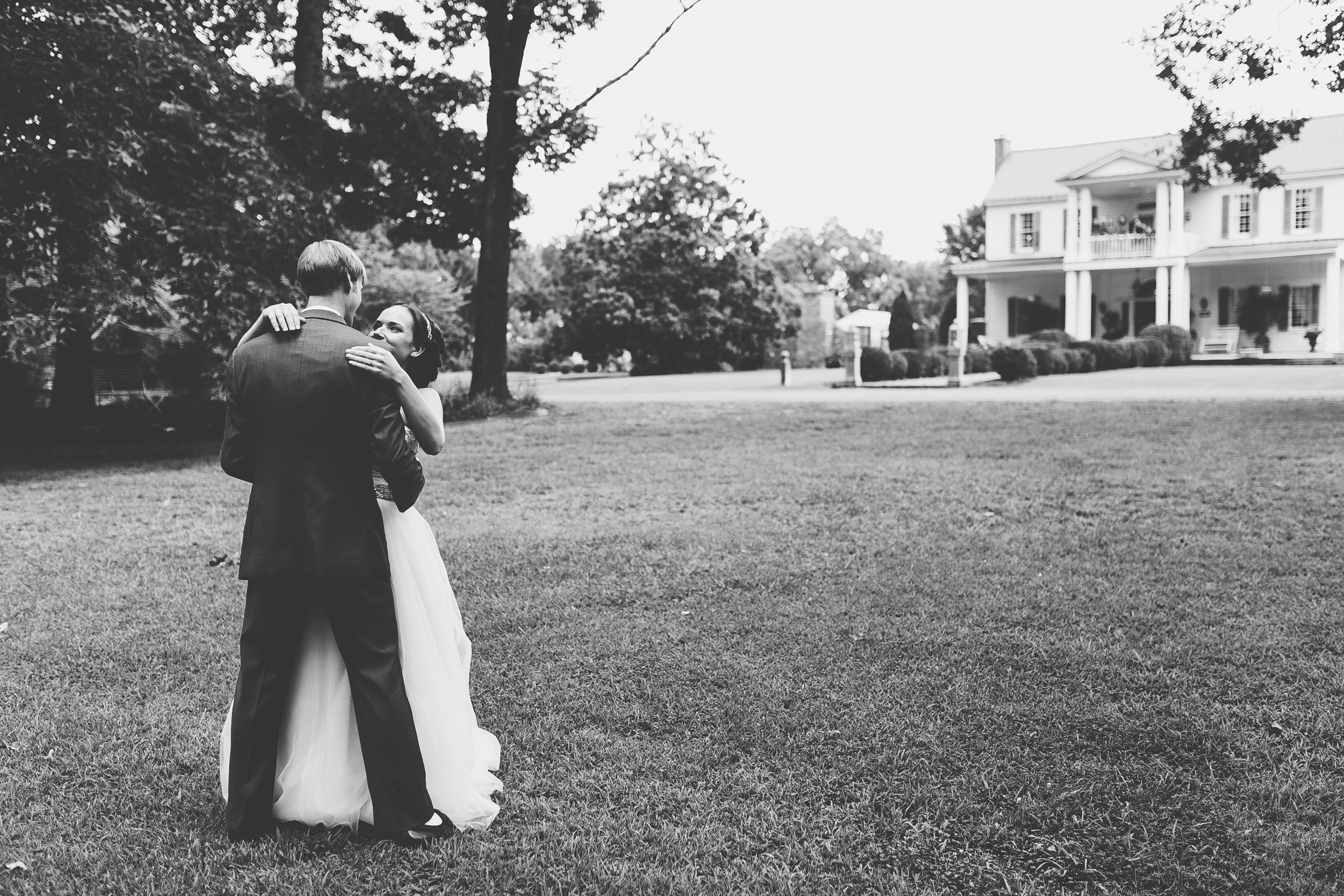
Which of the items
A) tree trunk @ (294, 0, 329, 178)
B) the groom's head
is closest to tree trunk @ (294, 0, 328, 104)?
tree trunk @ (294, 0, 329, 178)

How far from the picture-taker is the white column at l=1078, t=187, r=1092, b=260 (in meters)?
34.9

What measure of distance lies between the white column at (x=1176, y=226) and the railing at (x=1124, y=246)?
57 centimetres

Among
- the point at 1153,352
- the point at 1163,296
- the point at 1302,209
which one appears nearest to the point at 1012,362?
the point at 1153,352

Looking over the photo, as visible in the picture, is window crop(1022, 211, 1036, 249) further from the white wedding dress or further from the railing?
the white wedding dress

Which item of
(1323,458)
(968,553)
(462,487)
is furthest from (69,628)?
(1323,458)

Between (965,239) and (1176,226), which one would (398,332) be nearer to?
(1176,226)

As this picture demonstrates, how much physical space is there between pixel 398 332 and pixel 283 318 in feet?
1.35

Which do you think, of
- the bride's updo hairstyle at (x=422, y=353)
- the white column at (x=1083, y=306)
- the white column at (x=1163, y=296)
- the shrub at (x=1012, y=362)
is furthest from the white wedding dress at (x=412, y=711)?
the white column at (x=1083, y=306)

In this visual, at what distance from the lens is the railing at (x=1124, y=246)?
112 feet

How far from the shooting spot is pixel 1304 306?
1352 inches

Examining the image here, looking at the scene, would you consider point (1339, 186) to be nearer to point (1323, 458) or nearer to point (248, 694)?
point (1323, 458)

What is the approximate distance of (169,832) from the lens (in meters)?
3.39

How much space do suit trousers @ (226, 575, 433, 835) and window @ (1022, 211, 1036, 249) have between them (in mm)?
39027

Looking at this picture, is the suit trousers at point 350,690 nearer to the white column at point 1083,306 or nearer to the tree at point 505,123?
the tree at point 505,123
